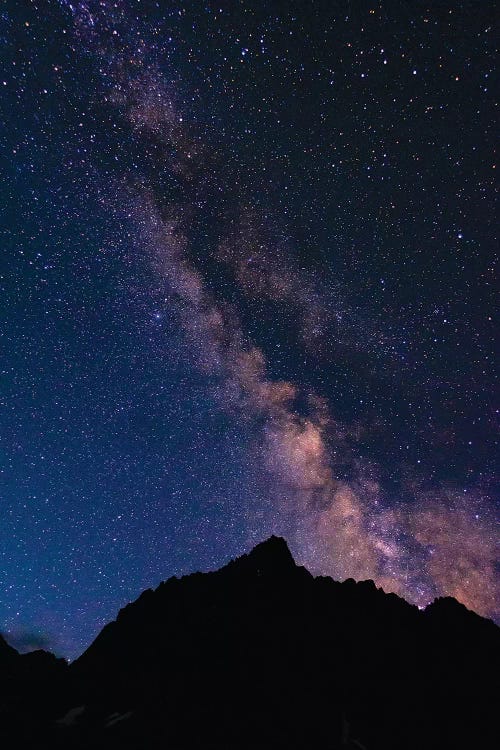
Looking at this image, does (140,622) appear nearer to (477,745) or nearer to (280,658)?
(280,658)

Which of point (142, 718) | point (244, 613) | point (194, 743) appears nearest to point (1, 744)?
point (142, 718)

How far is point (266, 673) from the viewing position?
926 inches

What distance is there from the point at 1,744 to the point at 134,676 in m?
11.2

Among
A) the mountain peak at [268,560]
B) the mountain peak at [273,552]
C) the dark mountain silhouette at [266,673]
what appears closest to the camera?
the dark mountain silhouette at [266,673]

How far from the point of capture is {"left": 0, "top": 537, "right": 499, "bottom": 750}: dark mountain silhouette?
62.3 ft

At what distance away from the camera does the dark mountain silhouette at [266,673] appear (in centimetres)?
1900

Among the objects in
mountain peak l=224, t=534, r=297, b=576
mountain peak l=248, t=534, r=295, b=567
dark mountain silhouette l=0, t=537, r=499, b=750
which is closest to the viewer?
dark mountain silhouette l=0, t=537, r=499, b=750

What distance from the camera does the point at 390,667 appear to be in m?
28.0

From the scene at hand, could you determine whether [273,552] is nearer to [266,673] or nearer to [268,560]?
[268,560]

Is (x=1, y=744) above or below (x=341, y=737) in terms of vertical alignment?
below

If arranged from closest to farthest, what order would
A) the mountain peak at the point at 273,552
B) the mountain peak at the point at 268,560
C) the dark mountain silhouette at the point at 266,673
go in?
the dark mountain silhouette at the point at 266,673, the mountain peak at the point at 268,560, the mountain peak at the point at 273,552

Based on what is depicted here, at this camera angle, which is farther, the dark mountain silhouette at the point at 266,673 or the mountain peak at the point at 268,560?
the mountain peak at the point at 268,560

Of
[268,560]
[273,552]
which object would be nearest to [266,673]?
[268,560]

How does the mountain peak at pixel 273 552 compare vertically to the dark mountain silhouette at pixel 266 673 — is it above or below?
above
